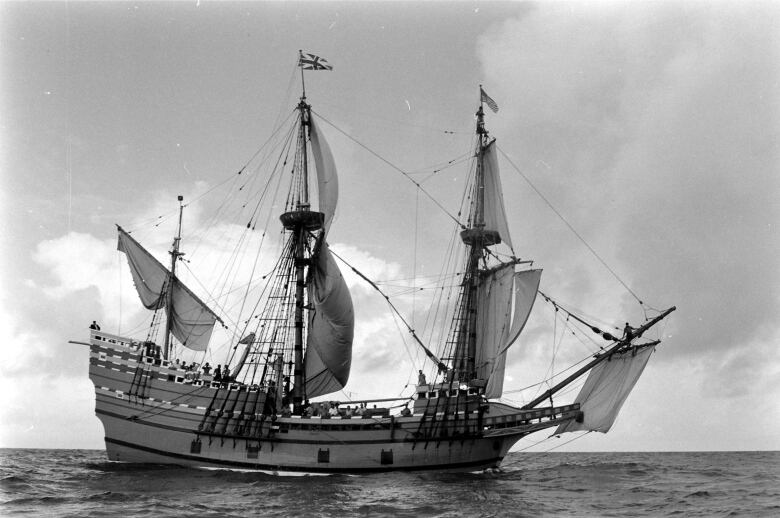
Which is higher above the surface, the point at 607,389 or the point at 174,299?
the point at 174,299

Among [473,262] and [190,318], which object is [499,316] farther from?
[190,318]

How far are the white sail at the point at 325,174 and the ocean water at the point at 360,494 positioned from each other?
16.6 metres

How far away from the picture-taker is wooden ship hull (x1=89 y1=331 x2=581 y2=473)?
37.9 m

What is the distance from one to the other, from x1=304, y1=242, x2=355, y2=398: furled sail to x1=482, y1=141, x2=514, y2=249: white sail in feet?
46.9

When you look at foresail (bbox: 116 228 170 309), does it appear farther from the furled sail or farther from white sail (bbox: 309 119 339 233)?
white sail (bbox: 309 119 339 233)

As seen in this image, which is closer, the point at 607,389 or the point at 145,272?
the point at 607,389

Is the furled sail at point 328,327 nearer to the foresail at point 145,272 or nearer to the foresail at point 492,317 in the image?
the foresail at point 492,317

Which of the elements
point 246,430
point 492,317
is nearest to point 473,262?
point 492,317

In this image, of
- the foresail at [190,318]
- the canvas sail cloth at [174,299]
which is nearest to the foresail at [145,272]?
the canvas sail cloth at [174,299]

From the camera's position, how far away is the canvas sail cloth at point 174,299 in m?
46.5

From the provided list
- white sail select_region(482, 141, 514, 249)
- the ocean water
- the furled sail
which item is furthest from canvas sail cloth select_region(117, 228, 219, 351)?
white sail select_region(482, 141, 514, 249)

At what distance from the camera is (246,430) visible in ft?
126

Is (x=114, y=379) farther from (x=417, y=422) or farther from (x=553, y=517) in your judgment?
(x=553, y=517)

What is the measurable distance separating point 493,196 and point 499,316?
30.8ft
